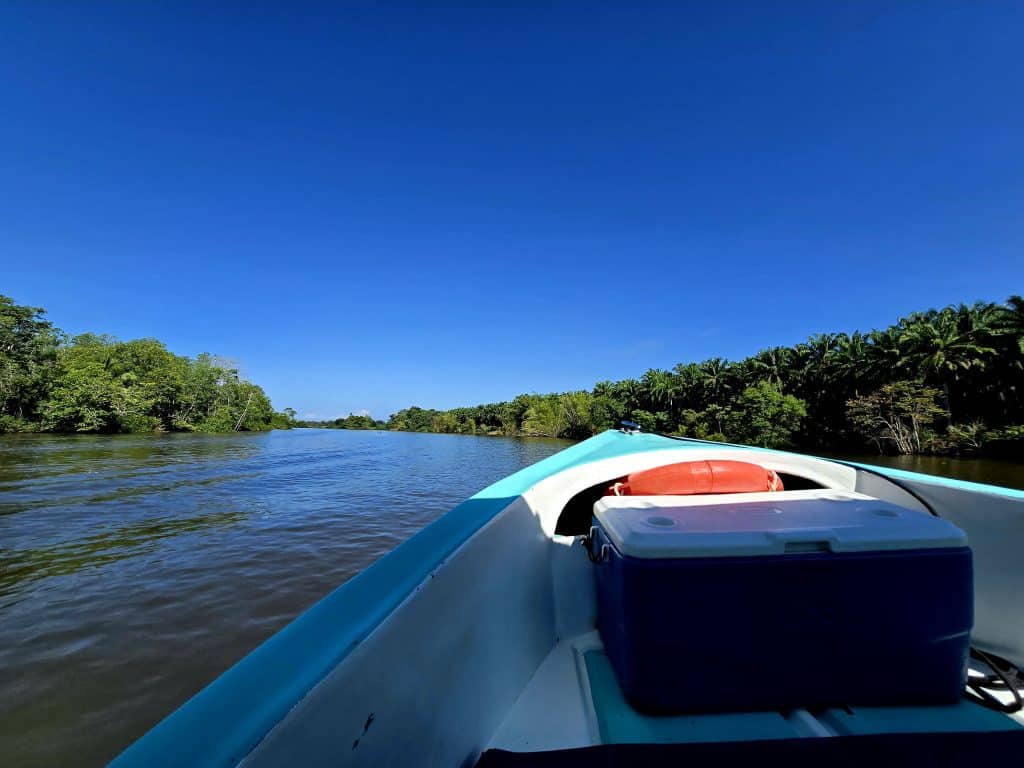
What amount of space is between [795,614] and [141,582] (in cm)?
501

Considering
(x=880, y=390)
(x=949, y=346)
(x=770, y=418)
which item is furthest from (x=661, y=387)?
(x=949, y=346)

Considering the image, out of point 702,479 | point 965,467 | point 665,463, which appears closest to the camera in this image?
point 702,479

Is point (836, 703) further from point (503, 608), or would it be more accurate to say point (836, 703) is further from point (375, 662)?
point (375, 662)

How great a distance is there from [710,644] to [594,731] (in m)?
0.45

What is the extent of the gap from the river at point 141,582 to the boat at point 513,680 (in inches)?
79.5

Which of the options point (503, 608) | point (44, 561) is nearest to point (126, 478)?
point (44, 561)

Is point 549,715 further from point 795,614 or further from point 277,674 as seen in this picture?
point 277,674

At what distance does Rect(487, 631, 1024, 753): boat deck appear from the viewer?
1.21 meters

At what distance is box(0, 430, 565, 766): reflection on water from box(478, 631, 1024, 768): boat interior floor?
6.80 feet

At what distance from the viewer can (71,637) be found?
290 centimetres

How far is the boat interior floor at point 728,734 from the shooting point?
43.7 inches

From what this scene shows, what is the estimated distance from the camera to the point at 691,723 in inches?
50.3

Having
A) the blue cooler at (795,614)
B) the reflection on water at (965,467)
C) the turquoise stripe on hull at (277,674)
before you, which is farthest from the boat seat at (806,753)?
the reflection on water at (965,467)

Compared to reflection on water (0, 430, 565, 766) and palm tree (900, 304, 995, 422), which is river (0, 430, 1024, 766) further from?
palm tree (900, 304, 995, 422)
